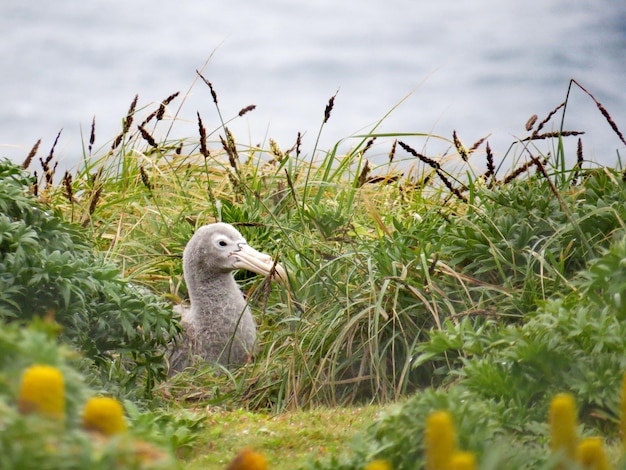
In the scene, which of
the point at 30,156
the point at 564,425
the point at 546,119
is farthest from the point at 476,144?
the point at 564,425

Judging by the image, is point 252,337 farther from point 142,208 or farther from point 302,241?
point 142,208

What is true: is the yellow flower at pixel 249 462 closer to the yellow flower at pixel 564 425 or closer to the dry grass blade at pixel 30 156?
the yellow flower at pixel 564 425

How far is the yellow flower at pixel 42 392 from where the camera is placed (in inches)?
85.0

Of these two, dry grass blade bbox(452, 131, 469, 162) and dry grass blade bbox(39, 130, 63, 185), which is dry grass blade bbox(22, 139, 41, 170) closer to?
dry grass blade bbox(39, 130, 63, 185)

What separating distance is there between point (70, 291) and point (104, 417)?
3348mm

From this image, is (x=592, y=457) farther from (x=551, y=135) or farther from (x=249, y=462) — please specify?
(x=551, y=135)

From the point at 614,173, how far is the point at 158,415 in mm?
4241

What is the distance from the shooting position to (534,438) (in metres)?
4.11

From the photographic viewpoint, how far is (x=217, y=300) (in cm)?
767

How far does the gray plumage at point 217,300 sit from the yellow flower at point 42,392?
523 centimetres

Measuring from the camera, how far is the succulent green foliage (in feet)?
17.8

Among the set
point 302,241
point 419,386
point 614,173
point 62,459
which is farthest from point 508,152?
point 62,459

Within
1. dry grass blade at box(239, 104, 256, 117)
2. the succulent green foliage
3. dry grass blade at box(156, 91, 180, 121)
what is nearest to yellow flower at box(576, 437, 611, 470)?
the succulent green foliage

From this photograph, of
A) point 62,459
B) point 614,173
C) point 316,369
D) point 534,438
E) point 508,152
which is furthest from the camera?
point 508,152
